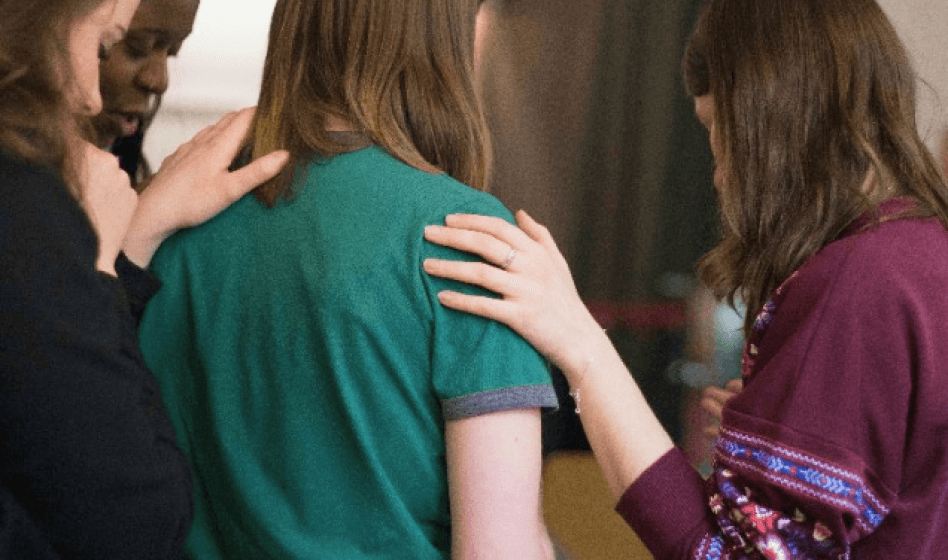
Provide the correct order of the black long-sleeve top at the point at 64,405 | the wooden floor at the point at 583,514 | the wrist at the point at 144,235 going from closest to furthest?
the black long-sleeve top at the point at 64,405 < the wrist at the point at 144,235 < the wooden floor at the point at 583,514

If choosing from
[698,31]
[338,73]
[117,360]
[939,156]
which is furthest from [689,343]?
[117,360]

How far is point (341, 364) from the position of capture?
907 millimetres

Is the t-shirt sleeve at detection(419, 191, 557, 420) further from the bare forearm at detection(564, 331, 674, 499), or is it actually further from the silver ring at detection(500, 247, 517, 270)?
the bare forearm at detection(564, 331, 674, 499)

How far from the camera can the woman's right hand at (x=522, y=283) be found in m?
0.90

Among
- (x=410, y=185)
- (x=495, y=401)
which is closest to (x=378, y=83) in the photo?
(x=410, y=185)

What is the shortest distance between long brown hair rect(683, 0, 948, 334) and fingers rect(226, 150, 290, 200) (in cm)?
50

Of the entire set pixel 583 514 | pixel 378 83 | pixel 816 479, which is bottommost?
pixel 583 514

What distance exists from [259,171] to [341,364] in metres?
0.21

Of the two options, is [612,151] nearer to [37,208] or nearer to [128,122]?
[128,122]

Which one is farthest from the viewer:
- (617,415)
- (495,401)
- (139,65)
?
(139,65)

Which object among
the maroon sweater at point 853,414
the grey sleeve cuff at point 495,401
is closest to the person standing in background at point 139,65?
the grey sleeve cuff at point 495,401

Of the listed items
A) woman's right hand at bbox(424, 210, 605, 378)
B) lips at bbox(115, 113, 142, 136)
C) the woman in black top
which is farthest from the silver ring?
lips at bbox(115, 113, 142, 136)

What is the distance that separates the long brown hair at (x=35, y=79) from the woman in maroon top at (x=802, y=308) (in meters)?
0.33

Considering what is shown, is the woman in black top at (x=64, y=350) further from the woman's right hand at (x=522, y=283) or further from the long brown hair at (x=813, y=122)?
the long brown hair at (x=813, y=122)
